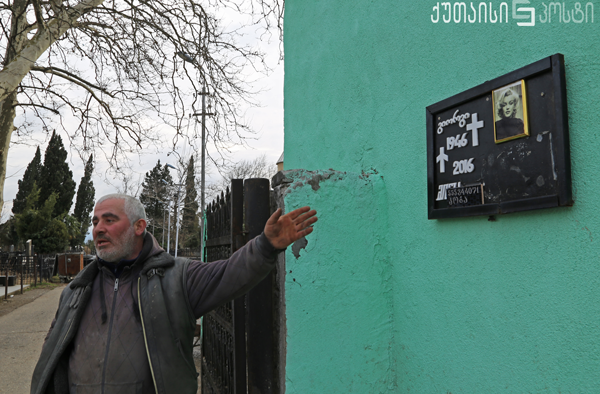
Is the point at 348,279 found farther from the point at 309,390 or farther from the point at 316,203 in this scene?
the point at 309,390

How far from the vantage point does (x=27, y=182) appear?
41688mm

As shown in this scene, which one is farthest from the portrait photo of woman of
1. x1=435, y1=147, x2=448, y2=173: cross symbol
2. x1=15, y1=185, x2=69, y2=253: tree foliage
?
x1=15, y1=185, x2=69, y2=253: tree foliage

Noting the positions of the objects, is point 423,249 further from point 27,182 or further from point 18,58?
point 27,182

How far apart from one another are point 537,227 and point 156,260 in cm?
192

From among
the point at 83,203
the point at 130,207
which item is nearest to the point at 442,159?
the point at 130,207

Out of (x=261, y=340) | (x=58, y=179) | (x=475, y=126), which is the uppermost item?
(x=58, y=179)

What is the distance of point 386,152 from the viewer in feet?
8.32

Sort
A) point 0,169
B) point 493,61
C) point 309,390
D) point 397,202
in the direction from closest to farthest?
point 493,61 → point 309,390 → point 397,202 → point 0,169

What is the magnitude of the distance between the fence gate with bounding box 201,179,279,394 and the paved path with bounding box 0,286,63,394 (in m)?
4.20

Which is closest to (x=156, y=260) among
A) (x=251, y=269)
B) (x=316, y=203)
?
(x=251, y=269)

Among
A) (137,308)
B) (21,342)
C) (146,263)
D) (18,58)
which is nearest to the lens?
(137,308)

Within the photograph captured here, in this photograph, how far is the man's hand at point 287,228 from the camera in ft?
6.55

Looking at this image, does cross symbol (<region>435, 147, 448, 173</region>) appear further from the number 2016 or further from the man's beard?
the man's beard

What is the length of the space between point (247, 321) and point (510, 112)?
5.93ft
